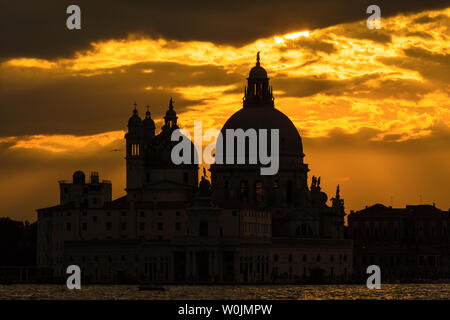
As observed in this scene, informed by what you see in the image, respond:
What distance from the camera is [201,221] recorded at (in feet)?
527

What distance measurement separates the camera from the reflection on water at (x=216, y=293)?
12344 cm

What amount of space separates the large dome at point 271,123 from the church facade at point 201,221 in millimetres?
93

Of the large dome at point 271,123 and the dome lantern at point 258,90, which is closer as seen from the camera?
the large dome at point 271,123

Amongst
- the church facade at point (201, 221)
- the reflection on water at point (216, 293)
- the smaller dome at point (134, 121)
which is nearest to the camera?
the reflection on water at point (216, 293)

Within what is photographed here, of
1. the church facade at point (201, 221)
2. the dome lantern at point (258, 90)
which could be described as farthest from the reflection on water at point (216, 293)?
the dome lantern at point (258, 90)

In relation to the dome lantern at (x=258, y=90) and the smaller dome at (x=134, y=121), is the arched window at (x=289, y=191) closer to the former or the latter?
the dome lantern at (x=258, y=90)

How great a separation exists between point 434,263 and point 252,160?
3370 centimetres

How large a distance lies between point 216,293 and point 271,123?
43573 mm

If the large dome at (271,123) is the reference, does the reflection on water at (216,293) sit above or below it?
below
